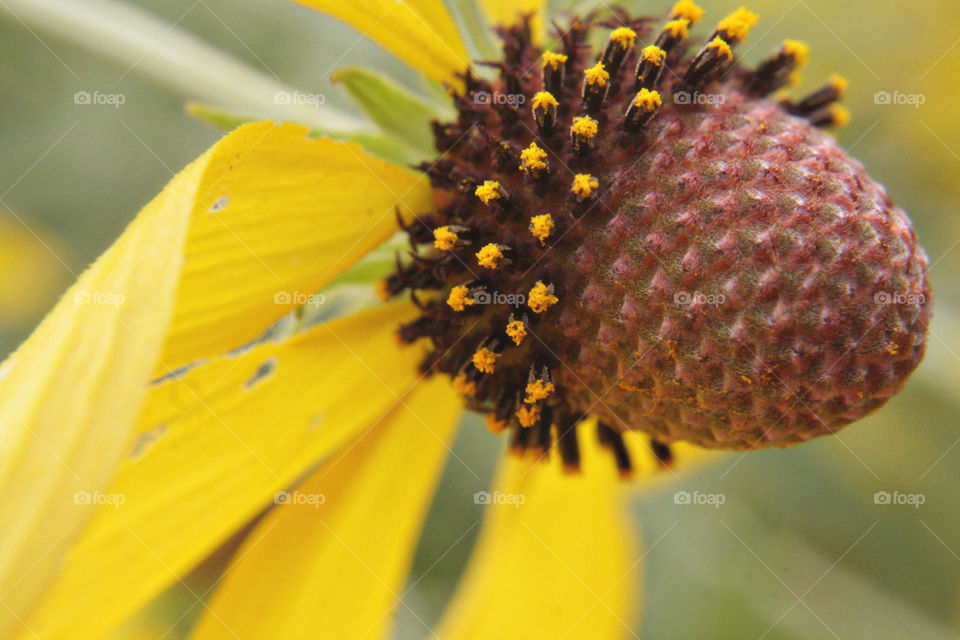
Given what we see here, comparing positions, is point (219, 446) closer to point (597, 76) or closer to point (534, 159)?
point (534, 159)

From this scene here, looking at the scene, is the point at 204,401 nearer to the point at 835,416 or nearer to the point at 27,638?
the point at 27,638

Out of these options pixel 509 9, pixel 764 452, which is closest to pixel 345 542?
pixel 509 9

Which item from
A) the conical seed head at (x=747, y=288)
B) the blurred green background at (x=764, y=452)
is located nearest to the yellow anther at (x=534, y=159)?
the conical seed head at (x=747, y=288)

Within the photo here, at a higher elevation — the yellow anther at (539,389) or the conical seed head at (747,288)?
the conical seed head at (747,288)

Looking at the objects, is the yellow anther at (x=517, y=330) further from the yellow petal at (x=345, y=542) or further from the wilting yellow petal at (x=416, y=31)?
the wilting yellow petal at (x=416, y=31)

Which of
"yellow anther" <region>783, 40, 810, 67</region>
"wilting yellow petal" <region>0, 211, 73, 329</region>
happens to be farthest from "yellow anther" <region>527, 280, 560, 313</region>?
"wilting yellow petal" <region>0, 211, 73, 329</region>

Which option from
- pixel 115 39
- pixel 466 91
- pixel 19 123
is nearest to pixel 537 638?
pixel 466 91
